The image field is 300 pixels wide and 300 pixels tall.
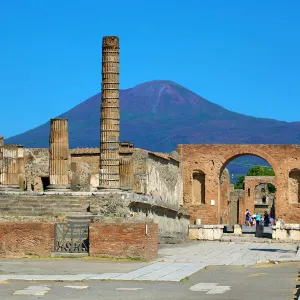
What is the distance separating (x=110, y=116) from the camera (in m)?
31.8

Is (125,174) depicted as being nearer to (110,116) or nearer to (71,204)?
(110,116)

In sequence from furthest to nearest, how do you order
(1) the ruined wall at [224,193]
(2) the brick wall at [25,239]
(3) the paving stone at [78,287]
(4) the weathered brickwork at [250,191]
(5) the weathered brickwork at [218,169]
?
1. (4) the weathered brickwork at [250,191]
2. (1) the ruined wall at [224,193]
3. (5) the weathered brickwork at [218,169]
4. (2) the brick wall at [25,239]
5. (3) the paving stone at [78,287]

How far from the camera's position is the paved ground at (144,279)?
15086 millimetres

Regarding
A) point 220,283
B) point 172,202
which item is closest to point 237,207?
point 172,202

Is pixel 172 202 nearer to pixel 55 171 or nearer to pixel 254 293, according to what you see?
pixel 55 171

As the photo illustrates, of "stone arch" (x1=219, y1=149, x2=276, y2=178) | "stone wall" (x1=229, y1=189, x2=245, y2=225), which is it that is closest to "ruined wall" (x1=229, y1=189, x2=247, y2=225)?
"stone wall" (x1=229, y1=189, x2=245, y2=225)

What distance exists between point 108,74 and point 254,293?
56.0 feet

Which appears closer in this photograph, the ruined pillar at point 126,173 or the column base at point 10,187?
the column base at point 10,187

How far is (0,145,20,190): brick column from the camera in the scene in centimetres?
3351

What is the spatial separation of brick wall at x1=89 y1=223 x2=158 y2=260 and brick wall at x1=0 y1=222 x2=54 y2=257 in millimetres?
1064

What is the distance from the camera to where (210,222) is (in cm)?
4584

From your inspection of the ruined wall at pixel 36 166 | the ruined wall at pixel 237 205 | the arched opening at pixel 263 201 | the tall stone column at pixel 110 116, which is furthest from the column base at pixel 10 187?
the arched opening at pixel 263 201

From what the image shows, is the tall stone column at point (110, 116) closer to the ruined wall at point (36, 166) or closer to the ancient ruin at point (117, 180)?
the ancient ruin at point (117, 180)

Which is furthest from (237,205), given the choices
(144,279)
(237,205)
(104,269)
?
(144,279)
